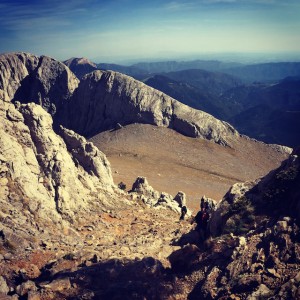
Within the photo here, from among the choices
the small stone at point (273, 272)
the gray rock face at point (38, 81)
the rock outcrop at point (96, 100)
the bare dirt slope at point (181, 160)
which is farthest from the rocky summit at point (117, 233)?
the gray rock face at point (38, 81)

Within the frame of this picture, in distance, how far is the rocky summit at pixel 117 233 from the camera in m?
15.7

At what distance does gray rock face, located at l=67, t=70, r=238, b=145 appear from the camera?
217 ft

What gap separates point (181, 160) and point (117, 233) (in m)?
35.3

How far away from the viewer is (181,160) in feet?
196

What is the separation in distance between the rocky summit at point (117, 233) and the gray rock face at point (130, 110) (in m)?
30.9

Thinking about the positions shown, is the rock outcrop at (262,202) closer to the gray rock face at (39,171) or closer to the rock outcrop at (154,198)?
the gray rock face at (39,171)

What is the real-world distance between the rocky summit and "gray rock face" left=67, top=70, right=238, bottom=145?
3088 cm

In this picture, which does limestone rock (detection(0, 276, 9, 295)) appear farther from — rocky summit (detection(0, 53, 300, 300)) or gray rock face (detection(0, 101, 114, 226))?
gray rock face (detection(0, 101, 114, 226))

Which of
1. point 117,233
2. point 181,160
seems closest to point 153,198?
point 117,233

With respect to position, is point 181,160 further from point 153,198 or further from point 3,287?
point 3,287

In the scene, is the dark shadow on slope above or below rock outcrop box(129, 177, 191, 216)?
above

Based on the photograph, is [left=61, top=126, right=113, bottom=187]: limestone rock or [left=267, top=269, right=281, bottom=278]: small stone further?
[left=61, top=126, right=113, bottom=187]: limestone rock

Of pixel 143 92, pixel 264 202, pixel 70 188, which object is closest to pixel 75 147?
pixel 70 188

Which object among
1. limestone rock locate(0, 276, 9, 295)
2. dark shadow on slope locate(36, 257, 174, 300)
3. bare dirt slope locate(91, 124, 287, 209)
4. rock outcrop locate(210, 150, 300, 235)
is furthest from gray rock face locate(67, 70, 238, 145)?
limestone rock locate(0, 276, 9, 295)
